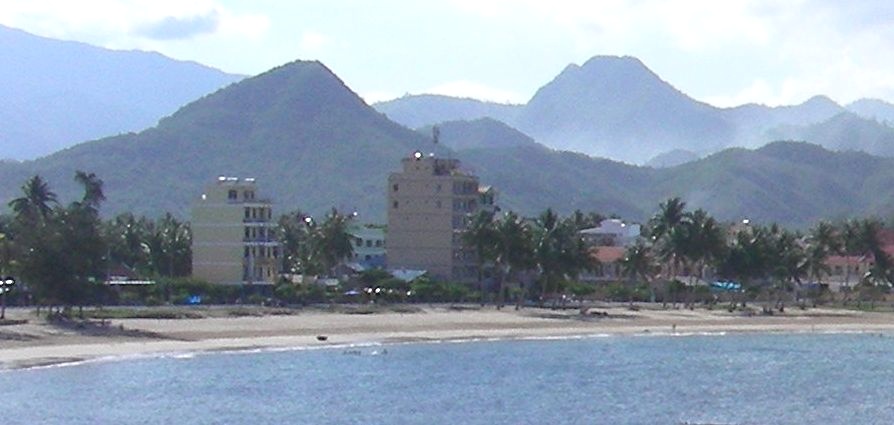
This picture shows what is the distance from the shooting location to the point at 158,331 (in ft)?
234

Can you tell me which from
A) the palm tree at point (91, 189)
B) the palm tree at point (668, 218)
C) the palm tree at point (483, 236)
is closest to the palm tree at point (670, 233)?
the palm tree at point (668, 218)

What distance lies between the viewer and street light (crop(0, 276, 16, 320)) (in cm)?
7381

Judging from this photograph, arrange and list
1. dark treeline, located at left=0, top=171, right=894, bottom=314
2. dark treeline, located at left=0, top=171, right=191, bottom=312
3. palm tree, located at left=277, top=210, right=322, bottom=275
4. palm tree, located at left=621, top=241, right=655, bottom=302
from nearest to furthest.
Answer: dark treeline, located at left=0, top=171, right=191, bottom=312
dark treeline, located at left=0, top=171, right=894, bottom=314
palm tree, located at left=277, top=210, right=322, bottom=275
palm tree, located at left=621, top=241, right=655, bottom=302

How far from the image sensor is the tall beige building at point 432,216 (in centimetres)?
11238

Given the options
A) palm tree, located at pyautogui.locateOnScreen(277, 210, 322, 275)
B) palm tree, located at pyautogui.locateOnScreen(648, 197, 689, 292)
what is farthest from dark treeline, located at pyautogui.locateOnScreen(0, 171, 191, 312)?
palm tree, located at pyautogui.locateOnScreen(648, 197, 689, 292)

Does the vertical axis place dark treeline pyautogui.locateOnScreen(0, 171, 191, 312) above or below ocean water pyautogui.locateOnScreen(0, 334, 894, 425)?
above

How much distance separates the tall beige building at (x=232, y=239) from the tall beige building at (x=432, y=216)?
1317 centimetres

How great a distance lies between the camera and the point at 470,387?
5700cm

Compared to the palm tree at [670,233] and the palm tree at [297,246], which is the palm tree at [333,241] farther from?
the palm tree at [670,233]

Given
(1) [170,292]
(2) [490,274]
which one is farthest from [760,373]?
(2) [490,274]

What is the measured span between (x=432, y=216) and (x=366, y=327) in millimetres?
33546

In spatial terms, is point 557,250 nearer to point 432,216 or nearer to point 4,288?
point 432,216

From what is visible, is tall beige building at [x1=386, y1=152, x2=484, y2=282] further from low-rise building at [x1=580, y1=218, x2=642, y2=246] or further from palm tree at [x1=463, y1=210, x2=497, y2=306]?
low-rise building at [x1=580, y1=218, x2=642, y2=246]

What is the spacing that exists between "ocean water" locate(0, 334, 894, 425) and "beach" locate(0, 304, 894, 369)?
6.75 ft
